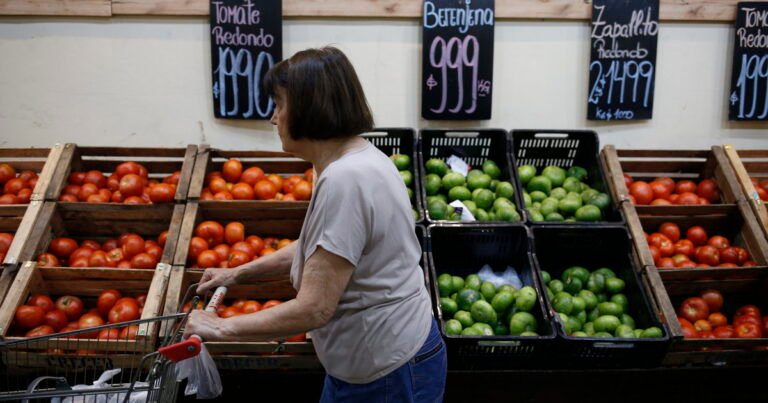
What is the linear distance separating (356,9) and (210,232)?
154 centimetres

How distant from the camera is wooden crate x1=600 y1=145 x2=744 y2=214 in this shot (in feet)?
11.2

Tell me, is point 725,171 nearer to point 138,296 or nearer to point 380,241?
point 380,241

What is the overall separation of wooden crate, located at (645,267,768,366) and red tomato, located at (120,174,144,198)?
8.46 ft

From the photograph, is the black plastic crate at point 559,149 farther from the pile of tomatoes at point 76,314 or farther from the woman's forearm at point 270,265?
the pile of tomatoes at point 76,314

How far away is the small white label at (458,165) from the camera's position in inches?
143

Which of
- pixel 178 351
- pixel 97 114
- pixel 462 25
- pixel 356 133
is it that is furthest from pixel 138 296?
pixel 462 25

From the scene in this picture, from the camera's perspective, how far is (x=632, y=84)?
3816 millimetres

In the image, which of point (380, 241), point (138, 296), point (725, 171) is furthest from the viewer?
point (725, 171)

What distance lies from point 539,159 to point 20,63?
3.09 m

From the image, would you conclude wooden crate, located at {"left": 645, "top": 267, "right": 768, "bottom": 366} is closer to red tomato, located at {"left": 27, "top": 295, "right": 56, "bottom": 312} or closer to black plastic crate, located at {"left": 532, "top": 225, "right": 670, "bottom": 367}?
black plastic crate, located at {"left": 532, "top": 225, "right": 670, "bottom": 367}

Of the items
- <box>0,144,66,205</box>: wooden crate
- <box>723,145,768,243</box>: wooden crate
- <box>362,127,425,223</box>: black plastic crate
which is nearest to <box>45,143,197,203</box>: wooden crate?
<box>0,144,66,205</box>: wooden crate

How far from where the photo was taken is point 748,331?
3.00 m

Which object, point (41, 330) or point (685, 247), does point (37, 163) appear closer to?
point (41, 330)

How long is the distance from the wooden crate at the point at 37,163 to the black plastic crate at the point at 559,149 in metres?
2.44
